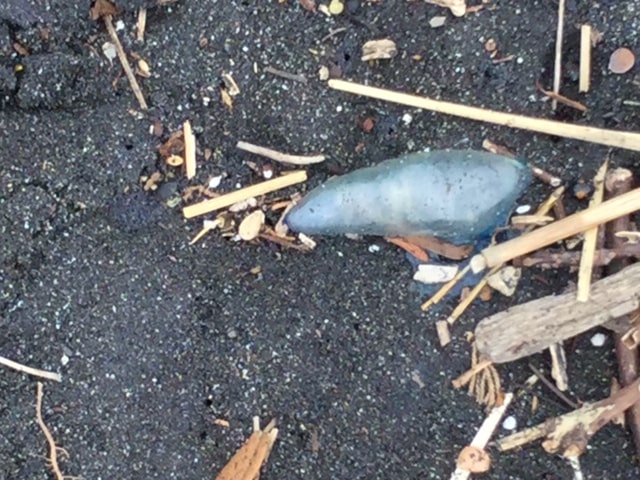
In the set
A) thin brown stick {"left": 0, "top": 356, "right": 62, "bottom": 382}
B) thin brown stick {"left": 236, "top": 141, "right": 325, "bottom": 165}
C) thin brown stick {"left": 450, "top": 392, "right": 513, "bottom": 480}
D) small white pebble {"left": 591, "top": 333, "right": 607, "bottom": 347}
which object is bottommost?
thin brown stick {"left": 450, "top": 392, "right": 513, "bottom": 480}

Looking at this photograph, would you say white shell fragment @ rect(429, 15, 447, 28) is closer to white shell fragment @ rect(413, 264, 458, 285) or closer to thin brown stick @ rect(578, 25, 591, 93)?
thin brown stick @ rect(578, 25, 591, 93)

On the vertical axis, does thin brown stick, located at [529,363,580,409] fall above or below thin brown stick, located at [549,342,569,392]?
below

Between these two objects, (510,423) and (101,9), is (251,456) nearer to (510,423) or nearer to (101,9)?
(510,423)

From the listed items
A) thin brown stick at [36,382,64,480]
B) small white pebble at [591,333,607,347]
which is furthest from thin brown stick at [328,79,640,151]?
thin brown stick at [36,382,64,480]

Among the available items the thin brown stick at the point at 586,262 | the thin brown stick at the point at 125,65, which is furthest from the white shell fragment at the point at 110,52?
the thin brown stick at the point at 586,262

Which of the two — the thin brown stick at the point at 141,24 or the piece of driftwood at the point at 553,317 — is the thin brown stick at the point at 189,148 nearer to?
the thin brown stick at the point at 141,24
